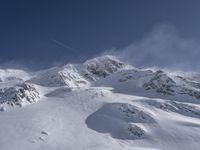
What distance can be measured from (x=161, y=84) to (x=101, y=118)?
179ft

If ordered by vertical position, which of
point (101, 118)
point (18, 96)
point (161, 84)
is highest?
point (161, 84)

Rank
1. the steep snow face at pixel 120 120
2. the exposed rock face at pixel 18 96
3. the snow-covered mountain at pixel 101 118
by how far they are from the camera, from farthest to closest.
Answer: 1. the exposed rock face at pixel 18 96
2. the steep snow face at pixel 120 120
3. the snow-covered mountain at pixel 101 118

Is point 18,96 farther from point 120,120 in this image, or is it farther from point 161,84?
point 161,84

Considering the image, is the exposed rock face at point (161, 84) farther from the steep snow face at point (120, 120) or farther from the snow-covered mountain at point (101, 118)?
the steep snow face at point (120, 120)

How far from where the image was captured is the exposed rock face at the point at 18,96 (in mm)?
153625

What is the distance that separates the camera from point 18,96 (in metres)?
159

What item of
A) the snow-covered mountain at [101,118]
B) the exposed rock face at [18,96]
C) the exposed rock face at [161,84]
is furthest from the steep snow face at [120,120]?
the exposed rock face at [161,84]

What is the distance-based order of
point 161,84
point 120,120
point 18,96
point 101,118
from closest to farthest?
point 120,120 < point 101,118 < point 18,96 < point 161,84

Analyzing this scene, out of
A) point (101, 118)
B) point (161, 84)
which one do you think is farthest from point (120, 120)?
point (161, 84)

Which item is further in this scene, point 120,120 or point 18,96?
point 18,96

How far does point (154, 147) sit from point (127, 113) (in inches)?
1009

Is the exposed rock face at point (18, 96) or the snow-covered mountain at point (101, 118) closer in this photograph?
the snow-covered mountain at point (101, 118)

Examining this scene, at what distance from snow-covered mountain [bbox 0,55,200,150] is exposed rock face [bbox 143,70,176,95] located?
1.35ft

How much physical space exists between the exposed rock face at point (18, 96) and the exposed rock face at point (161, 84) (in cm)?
4920
